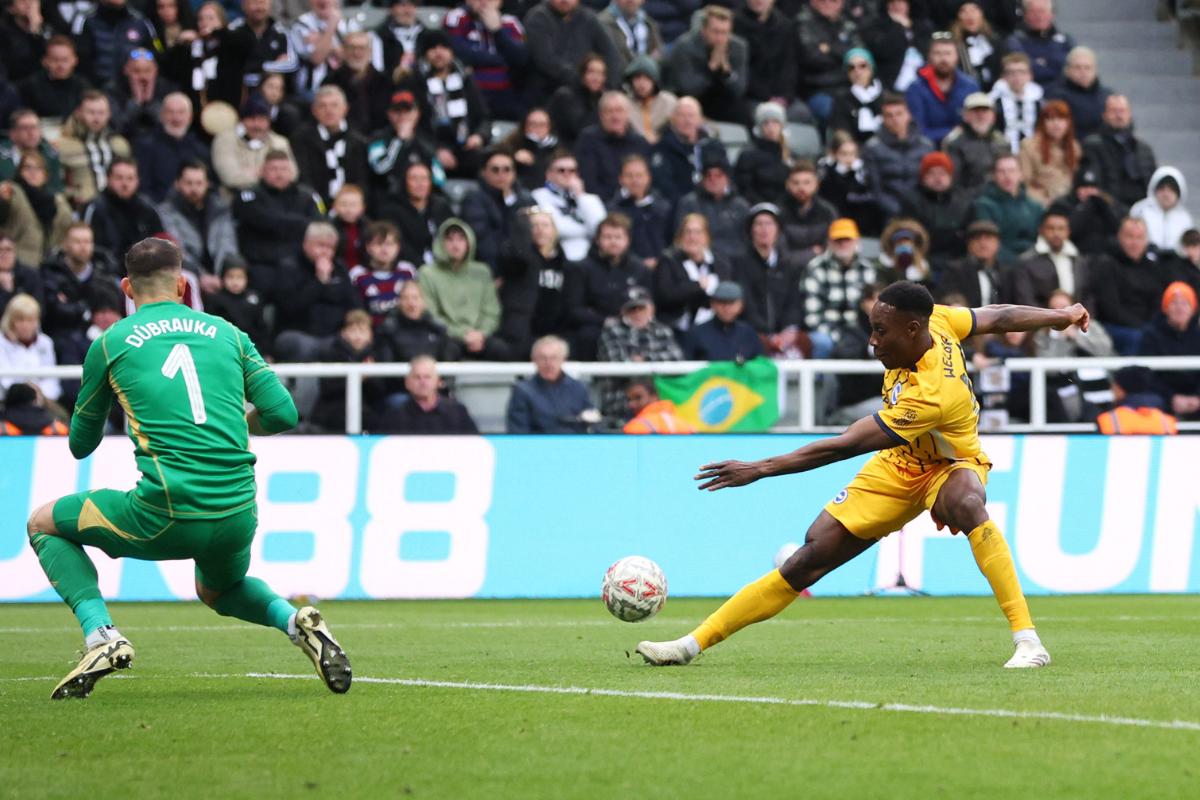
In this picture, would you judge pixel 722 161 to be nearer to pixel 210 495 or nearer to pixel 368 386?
pixel 368 386

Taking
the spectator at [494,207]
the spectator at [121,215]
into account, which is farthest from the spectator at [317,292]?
the spectator at [494,207]

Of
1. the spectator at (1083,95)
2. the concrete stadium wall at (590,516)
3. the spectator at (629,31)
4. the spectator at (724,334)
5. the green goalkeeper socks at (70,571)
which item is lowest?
the concrete stadium wall at (590,516)

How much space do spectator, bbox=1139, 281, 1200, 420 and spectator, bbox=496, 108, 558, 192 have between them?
617 centimetres

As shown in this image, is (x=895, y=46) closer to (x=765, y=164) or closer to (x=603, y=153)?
(x=765, y=164)

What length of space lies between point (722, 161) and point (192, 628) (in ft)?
28.2

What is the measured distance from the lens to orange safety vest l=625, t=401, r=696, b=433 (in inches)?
651

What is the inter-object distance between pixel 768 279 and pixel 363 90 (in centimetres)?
476

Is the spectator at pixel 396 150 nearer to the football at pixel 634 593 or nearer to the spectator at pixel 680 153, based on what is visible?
the spectator at pixel 680 153

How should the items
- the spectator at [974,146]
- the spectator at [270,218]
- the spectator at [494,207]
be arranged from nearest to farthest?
the spectator at [270,218] → the spectator at [494,207] → the spectator at [974,146]

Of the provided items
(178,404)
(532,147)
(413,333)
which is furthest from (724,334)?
(178,404)

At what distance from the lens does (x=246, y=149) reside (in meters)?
19.0

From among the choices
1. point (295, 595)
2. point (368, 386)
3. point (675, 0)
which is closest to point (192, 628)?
point (295, 595)

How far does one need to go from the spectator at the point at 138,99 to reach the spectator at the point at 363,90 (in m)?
1.80

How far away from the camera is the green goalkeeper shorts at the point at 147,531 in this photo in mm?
7883
